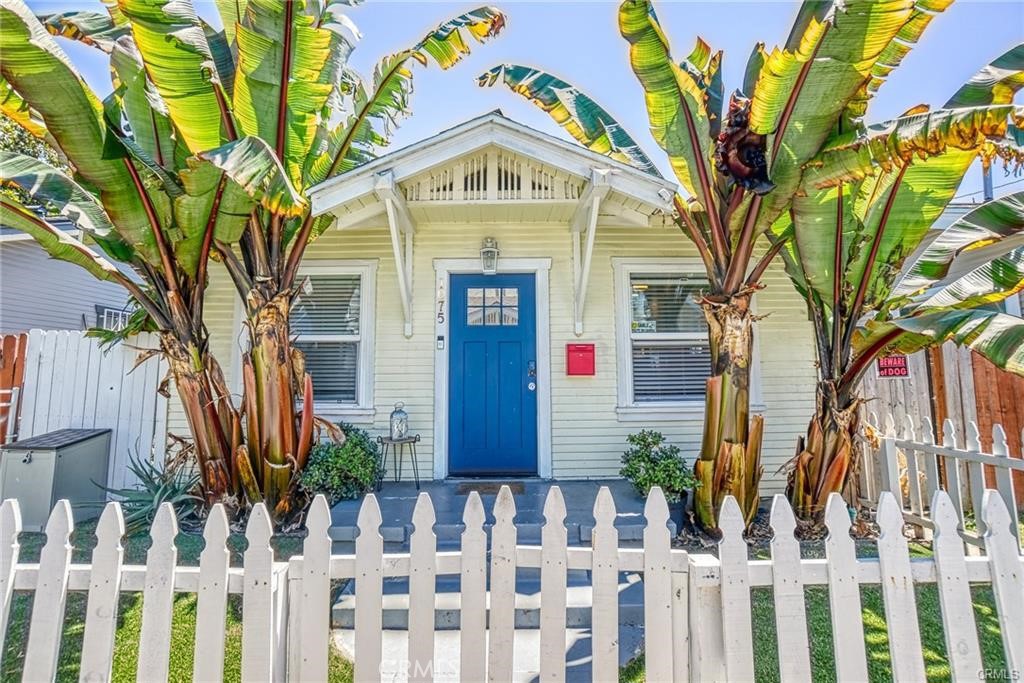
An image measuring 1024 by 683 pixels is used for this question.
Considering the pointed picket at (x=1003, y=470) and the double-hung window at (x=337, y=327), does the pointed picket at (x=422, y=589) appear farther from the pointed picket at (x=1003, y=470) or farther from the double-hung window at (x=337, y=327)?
the pointed picket at (x=1003, y=470)

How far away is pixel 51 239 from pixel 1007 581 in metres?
6.16

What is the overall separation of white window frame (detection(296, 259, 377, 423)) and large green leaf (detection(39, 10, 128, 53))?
99.8 inches

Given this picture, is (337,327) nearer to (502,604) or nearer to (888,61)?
(502,604)

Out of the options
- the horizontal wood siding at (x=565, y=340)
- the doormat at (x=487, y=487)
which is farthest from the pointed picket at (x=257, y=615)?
the horizontal wood siding at (x=565, y=340)

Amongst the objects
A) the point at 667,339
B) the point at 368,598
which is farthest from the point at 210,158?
the point at 667,339

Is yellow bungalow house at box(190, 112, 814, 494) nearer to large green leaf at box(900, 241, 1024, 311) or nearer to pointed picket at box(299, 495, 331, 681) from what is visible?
large green leaf at box(900, 241, 1024, 311)

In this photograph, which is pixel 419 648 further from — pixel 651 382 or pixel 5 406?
pixel 5 406

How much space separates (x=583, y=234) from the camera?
5.88m

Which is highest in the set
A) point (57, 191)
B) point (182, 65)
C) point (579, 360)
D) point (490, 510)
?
point (182, 65)

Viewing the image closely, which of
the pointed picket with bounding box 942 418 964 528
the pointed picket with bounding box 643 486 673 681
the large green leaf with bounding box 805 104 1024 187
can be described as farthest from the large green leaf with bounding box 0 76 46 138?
the pointed picket with bounding box 942 418 964 528

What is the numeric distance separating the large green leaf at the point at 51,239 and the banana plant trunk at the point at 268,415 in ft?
3.94

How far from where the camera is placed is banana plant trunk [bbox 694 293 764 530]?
159 inches

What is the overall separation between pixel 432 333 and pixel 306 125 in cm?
251

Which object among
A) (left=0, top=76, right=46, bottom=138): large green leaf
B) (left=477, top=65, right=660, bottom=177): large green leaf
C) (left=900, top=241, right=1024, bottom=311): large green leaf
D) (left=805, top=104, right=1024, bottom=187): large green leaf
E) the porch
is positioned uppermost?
(left=477, top=65, right=660, bottom=177): large green leaf
